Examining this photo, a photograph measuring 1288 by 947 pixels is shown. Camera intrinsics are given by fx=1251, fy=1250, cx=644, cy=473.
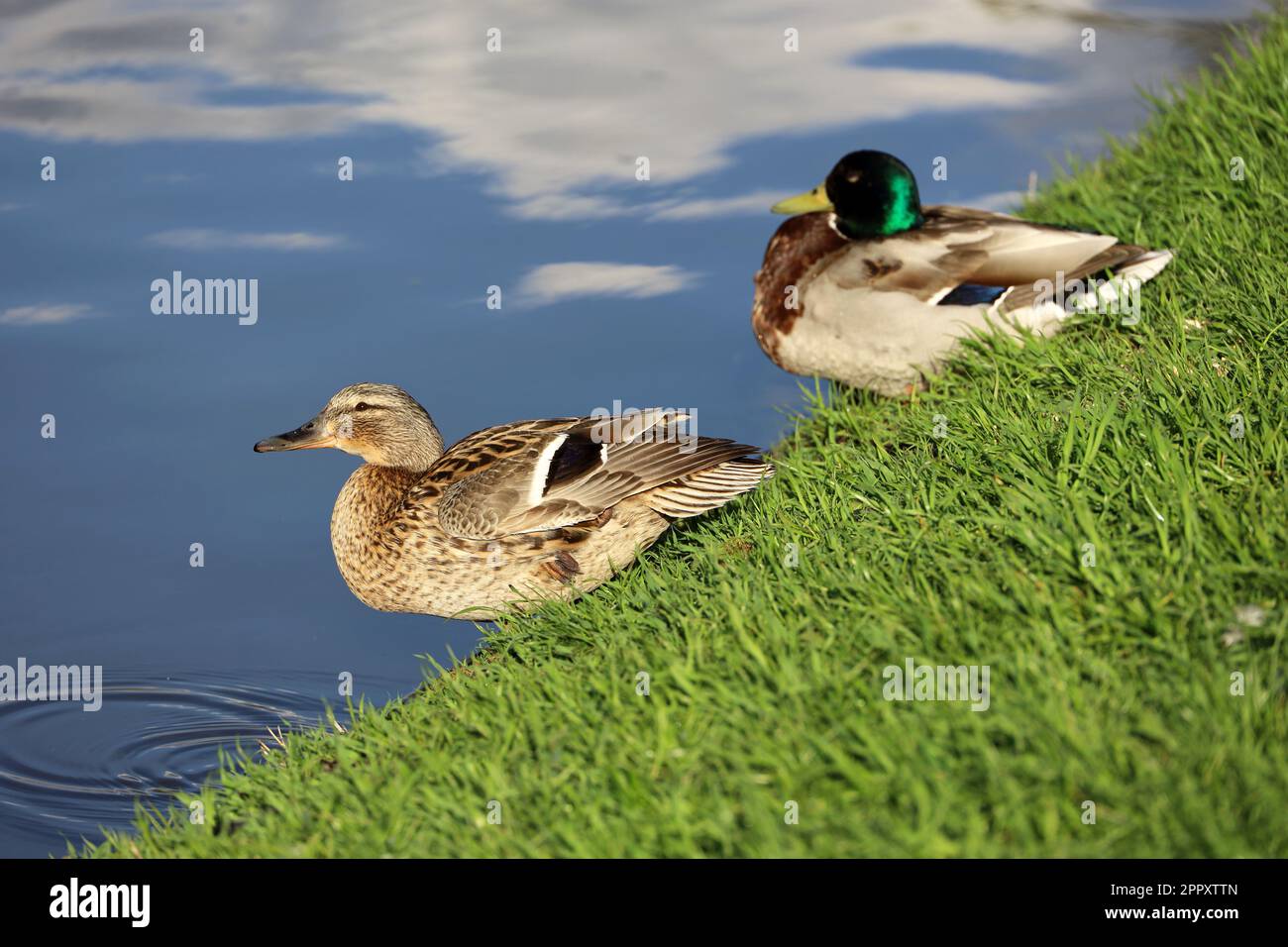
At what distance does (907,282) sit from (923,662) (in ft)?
10.4

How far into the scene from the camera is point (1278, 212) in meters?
5.97

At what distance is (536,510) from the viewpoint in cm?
472

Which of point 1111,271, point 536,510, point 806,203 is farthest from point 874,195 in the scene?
point 536,510

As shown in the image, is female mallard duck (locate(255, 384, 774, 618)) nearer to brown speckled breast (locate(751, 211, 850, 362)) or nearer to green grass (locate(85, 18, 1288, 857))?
green grass (locate(85, 18, 1288, 857))

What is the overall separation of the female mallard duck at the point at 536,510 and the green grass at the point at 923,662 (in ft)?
0.63

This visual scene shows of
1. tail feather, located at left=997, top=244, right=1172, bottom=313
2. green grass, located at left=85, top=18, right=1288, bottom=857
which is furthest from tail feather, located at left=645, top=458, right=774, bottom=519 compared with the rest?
tail feather, located at left=997, top=244, right=1172, bottom=313

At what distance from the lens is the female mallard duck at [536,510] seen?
15.5ft

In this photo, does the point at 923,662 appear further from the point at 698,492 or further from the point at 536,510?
the point at 536,510

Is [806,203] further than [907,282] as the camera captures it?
Yes

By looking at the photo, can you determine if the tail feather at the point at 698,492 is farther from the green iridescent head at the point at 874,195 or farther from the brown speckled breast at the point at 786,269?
the green iridescent head at the point at 874,195

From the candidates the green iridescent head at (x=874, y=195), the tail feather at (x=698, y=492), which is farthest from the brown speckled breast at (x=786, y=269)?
the tail feather at (x=698, y=492)
